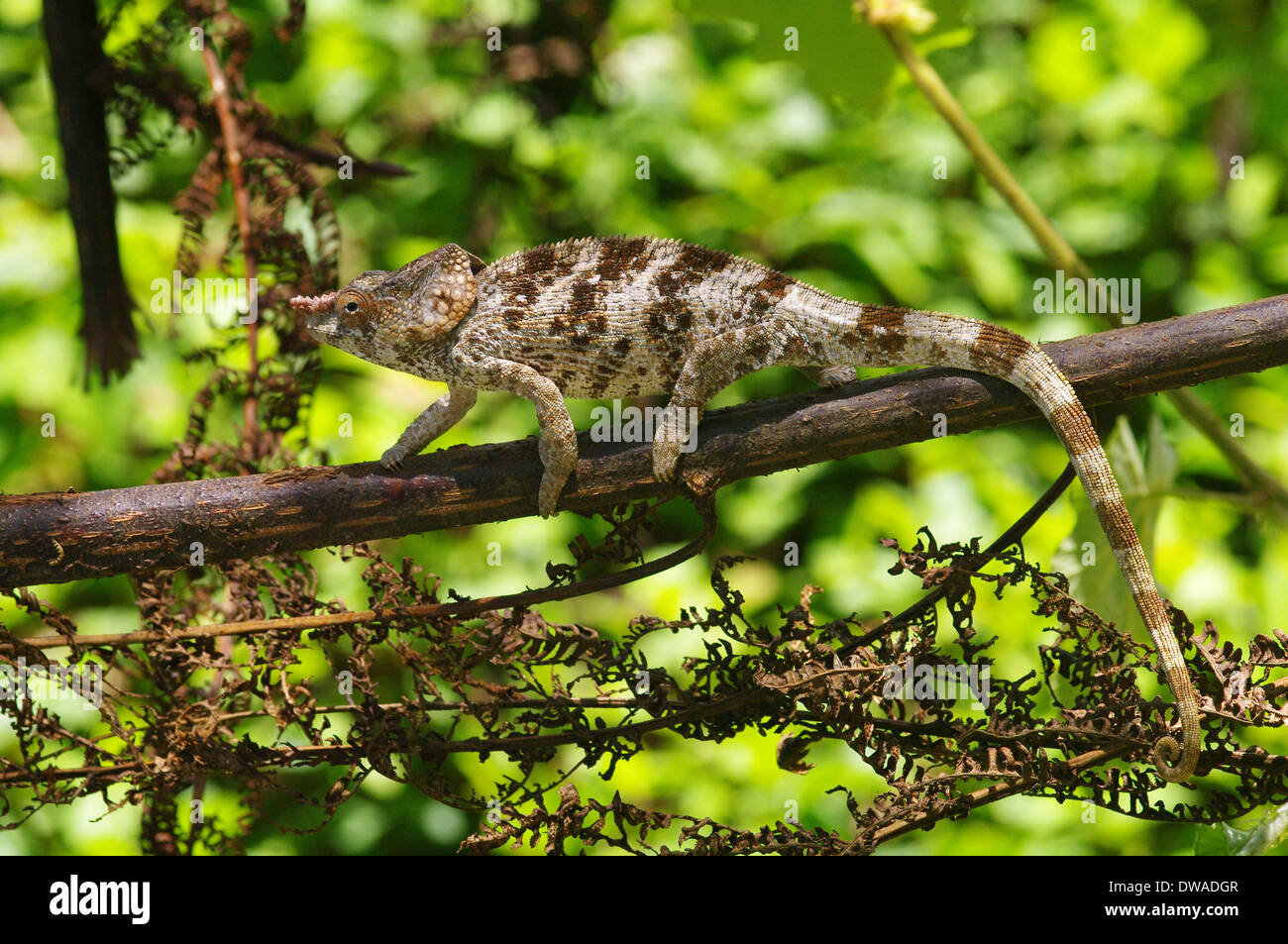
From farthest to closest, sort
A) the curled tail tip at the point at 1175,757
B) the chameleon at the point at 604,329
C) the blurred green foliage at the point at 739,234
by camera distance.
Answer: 1. the blurred green foliage at the point at 739,234
2. the chameleon at the point at 604,329
3. the curled tail tip at the point at 1175,757

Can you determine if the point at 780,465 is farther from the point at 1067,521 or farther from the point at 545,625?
the point at 1067,521

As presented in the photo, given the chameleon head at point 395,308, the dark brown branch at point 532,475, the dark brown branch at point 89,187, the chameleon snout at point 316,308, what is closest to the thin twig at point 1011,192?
the dark brown branch at point 532,475

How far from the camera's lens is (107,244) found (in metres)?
1.34

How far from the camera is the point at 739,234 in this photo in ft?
6.92

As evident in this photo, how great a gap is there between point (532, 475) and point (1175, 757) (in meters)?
0.62

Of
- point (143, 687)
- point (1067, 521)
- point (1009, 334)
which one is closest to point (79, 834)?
point (143, 687)

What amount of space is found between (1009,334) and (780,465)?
23 centimetres

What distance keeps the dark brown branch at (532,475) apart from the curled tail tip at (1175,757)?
308mm

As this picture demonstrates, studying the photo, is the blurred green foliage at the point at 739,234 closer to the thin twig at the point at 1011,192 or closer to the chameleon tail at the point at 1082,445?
the thin twig at the point at 1011,192

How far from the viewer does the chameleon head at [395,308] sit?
43.5 inches

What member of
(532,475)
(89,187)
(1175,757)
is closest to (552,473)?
(532,475)

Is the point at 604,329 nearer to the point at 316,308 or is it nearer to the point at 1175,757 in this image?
the point at 316,308

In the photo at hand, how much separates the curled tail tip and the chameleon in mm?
189

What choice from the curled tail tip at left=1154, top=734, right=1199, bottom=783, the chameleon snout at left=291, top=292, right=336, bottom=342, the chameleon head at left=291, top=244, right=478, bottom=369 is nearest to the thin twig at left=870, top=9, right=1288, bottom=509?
the curled tail tip at left=1154, top=734, right=1199, bottom=783
